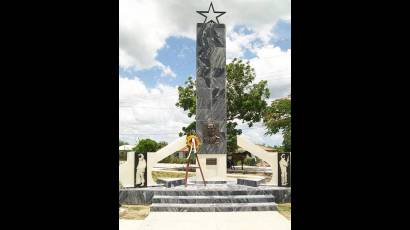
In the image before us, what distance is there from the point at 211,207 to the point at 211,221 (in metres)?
1.49

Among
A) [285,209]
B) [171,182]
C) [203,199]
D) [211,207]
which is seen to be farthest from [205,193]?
[285,209]

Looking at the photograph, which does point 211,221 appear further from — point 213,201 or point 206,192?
point 206,192

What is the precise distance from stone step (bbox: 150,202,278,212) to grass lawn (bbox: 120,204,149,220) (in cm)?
34

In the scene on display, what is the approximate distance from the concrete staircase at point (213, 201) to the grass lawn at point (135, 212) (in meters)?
0.34

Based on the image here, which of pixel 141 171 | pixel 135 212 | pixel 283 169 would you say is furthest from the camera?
pixel 283 169

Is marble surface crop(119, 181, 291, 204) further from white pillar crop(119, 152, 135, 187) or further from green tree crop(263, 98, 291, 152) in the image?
green tree crop(263, 98, 291, 152)

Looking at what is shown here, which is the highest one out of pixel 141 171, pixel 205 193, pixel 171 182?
pixel 141 171

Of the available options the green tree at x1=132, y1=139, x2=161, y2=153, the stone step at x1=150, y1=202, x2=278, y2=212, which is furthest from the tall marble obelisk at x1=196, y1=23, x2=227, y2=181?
the green tree at x1=132, y1=139, x2=161, y2=153

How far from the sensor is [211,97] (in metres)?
13.1

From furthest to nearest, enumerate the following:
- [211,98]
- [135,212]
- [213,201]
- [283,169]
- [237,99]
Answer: [237,99] → [211,98] → [283,169] → [213,201] → [135,212]

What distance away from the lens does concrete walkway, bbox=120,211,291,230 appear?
26.0 ft

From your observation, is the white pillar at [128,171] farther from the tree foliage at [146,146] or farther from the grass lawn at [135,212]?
the tree foliage at [146,146]
